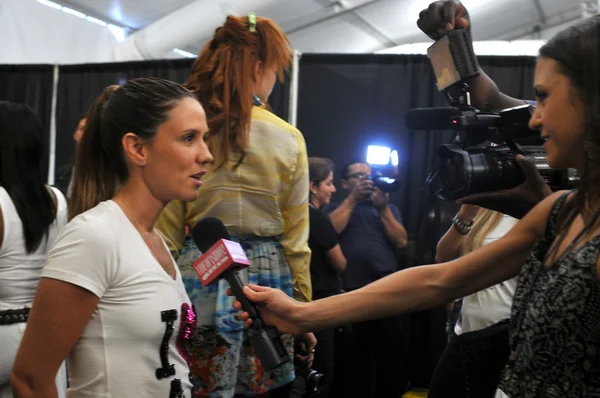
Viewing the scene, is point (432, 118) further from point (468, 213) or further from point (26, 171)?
point (26, 171)

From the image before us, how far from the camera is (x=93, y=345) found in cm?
118

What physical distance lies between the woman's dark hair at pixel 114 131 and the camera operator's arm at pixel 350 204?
8.07 ft

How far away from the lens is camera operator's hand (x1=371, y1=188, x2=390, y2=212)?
3861 millimetres

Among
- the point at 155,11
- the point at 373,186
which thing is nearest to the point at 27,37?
the point at 155,11

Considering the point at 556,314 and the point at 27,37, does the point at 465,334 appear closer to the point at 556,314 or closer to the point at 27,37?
the point at 556,314

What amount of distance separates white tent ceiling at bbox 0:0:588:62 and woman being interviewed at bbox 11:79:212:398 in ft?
13.4

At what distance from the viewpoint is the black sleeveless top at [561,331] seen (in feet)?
3.10

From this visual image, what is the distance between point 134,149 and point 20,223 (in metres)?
0.74

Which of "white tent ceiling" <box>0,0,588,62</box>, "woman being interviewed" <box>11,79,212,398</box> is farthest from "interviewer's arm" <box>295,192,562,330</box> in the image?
"white tent ceiling" <box>0,0,588,62</box>

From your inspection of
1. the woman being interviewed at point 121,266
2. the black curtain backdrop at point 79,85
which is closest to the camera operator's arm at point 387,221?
the black curtain backdrop at point 79,85

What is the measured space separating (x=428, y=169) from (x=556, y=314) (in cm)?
365

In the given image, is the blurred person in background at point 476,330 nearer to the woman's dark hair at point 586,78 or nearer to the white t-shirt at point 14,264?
the woman's dark hair at point 586,78

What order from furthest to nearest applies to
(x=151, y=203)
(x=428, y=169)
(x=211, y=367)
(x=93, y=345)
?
(x=428, y=169) < (x=211, y=367) < (x=151, y=203) < (x=93, y=345)

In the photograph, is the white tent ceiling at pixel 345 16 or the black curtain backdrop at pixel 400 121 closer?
the black curtain backdrop at pixel 400 121
